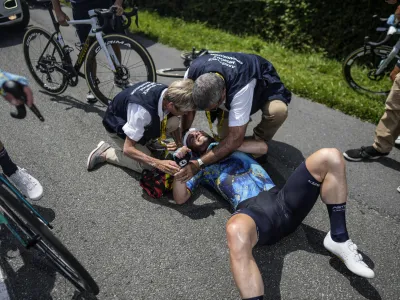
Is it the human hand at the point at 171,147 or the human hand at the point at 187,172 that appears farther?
the human hand at the point at 171,147

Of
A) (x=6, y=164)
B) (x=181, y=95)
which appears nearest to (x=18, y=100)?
(x=181, y=95)

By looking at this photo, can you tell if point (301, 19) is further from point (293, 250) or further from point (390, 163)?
point (293, 250)

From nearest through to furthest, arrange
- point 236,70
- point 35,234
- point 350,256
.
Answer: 1. point 35,234
2. point 350,256
3. point 236,70

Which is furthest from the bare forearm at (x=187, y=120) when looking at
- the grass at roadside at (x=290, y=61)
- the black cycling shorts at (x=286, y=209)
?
the grass at roadside at (x=290, y=61)

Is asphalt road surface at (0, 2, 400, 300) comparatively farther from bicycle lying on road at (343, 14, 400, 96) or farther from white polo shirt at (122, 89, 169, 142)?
bicycle lying on road at (343, 14, 400, 96)

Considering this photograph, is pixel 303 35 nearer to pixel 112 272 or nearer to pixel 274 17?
pixel 274 17

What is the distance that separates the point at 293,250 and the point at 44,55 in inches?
172

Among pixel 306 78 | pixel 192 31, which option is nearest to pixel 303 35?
pixel 306 78

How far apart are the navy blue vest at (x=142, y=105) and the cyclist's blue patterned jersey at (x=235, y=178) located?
618 millimetres

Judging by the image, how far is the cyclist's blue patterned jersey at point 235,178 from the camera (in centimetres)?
302

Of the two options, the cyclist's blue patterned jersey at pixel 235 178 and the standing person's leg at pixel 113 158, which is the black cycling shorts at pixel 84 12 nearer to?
the standing person's leg at pixel 113 158

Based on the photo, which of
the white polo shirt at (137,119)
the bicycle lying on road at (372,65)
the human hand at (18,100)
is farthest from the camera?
the bicycle lying on road at (372,65)

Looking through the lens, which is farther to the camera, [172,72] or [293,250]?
[172,72]

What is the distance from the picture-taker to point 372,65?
5.46 meters
